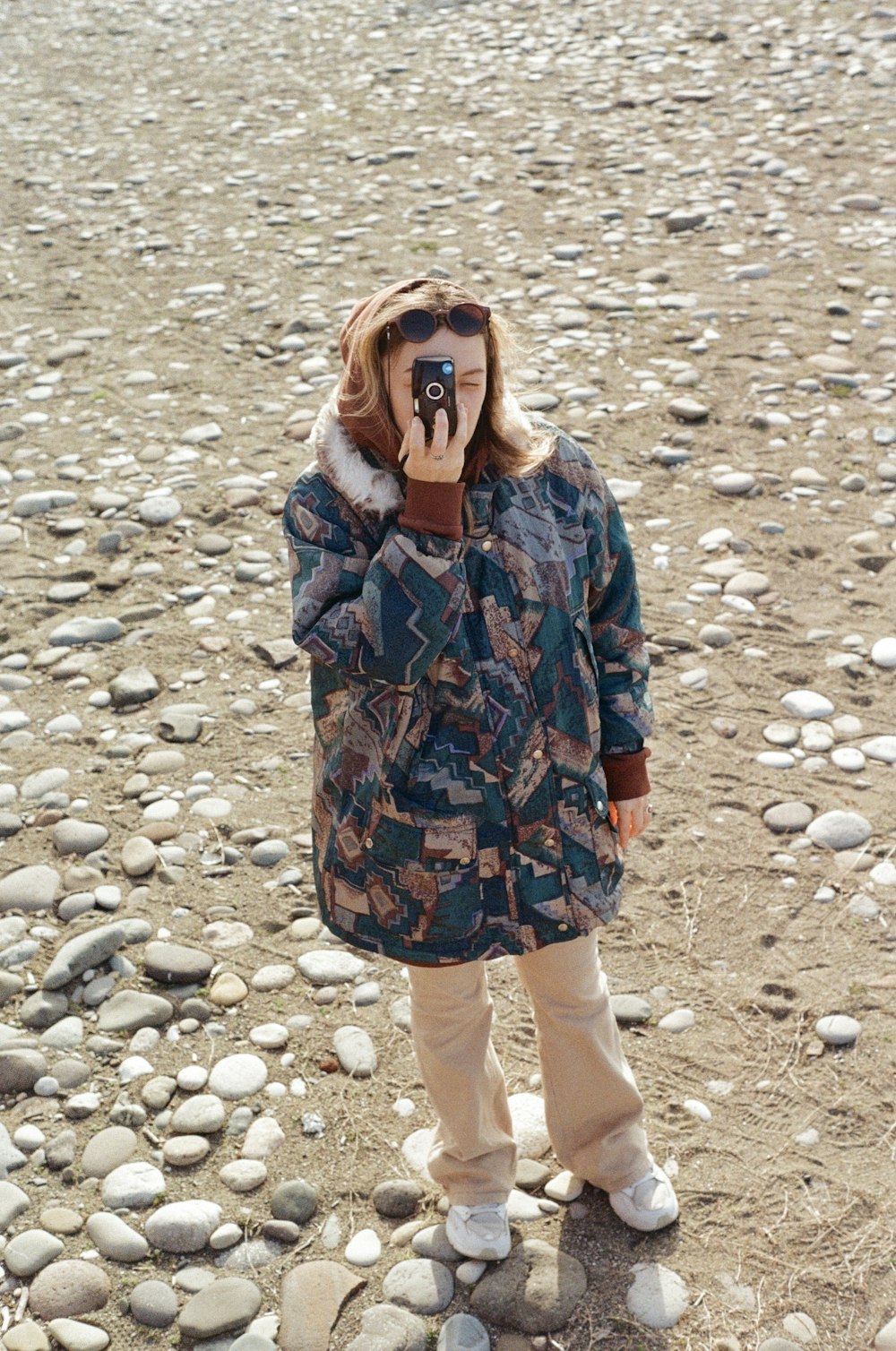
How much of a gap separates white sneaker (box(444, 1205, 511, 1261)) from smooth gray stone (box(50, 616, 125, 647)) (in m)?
3.70

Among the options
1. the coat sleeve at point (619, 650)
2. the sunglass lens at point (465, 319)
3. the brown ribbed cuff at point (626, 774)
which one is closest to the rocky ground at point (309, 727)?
the brown ribbed cuff at point (626, 774)

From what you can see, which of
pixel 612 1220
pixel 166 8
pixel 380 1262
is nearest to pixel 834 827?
pixel 612 1220

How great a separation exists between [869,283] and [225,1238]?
7718 millimetres

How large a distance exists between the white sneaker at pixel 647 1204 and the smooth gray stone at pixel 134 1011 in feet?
5.23

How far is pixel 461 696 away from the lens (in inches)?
124

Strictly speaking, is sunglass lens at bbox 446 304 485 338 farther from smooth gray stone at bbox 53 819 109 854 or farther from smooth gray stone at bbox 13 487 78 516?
smooth gray stone at bbox 13 487 78 516

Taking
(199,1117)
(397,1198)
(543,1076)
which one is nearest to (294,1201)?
(397,1198)

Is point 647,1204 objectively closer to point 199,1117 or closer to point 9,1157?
point 199,1117

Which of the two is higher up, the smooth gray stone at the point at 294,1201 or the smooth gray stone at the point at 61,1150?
the smooth gray stone at the point at 61,1150

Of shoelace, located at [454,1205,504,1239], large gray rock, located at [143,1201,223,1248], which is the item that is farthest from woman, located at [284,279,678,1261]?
large gray rock, located at [143,1201,223,1248]

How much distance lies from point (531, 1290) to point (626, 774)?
4.41 ft

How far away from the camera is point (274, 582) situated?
7117mm

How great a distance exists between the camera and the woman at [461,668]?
3018 mm

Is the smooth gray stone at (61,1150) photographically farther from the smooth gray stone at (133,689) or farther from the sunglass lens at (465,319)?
the sunglass lens at (465,319)
